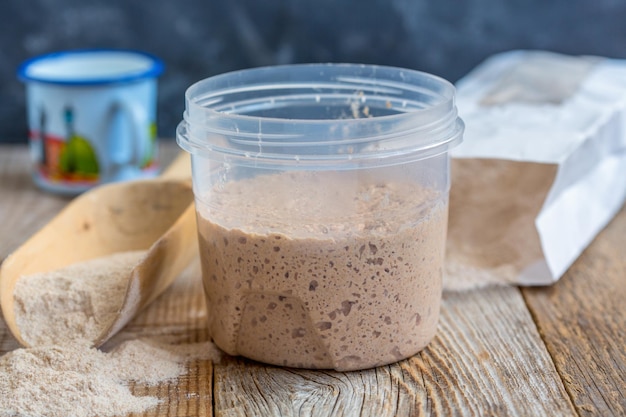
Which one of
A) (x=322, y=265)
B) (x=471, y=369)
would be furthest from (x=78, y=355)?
(x=471, y=369)

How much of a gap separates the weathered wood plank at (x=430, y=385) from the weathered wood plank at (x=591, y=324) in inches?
0.7

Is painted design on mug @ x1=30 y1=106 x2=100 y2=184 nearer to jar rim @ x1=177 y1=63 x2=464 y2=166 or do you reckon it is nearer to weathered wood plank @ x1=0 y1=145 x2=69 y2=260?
weathered wood plank @ x1=0 y1=145 x2=69 y2=260

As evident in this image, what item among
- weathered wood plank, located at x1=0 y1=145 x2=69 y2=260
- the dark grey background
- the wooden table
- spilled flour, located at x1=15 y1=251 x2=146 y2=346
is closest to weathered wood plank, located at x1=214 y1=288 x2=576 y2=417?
the wooden table

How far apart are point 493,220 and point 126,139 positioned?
0.52 m

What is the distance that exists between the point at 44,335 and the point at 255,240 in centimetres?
22

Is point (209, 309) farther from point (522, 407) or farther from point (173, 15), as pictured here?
point (173, 15)

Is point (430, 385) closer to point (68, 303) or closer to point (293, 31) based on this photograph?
point (68, 303)

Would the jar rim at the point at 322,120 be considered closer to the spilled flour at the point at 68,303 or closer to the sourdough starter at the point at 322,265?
the sourdough starter at the point at 322,265

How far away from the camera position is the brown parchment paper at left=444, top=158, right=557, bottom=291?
35.4 inches

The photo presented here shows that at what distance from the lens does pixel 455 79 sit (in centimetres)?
141

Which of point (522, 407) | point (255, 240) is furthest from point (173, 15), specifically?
point (522, 407)

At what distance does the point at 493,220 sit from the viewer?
0.94m

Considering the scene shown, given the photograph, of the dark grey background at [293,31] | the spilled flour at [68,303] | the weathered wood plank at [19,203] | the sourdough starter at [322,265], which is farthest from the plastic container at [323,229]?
the dark grey background at [293,31]

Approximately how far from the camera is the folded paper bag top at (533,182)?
0.90 m
